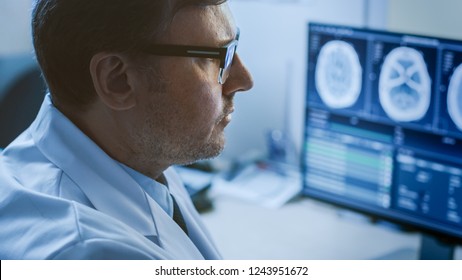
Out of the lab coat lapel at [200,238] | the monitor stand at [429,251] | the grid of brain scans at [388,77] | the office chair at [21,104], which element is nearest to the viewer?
the lab coat lapel at [200,238]

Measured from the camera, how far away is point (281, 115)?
1.85 m

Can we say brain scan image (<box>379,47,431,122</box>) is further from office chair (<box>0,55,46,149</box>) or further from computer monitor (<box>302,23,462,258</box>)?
office chair (<box>0,55,46,149</box>)

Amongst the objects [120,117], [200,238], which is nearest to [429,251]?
[200,238]

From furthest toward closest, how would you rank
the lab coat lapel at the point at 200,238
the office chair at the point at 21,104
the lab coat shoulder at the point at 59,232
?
the office chair at the point at 21,104 < the lab coat lapel at the point at 200,238 < the lab coat shoulder at the point at 59,232

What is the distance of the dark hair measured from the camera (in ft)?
3.04

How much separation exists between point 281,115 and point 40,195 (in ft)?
3.41

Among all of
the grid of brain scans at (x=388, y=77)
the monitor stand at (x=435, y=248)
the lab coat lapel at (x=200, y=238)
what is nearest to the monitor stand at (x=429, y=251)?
the monitor stand at (x=435, y=248)

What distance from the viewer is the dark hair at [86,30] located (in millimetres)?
928

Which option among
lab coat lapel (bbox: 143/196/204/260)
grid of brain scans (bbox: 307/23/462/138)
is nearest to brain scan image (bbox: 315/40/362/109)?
grid of brain scans (bbox: 307/23/462/138)

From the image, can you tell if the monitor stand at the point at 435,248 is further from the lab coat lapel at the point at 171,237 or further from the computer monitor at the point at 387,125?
the lab coat lapel at the point at 171,237

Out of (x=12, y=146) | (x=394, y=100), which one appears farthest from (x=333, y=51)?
(x=12, y=146)

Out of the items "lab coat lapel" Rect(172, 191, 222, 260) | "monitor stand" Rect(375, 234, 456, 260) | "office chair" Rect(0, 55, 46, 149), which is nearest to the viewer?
"lab coat lapel" Rect(172, 191, 222, 260)

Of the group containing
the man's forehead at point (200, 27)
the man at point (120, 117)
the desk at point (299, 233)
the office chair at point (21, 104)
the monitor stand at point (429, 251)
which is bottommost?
the desk at point (299, 233)

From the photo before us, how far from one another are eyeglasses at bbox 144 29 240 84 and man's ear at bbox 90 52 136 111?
5 centimetres
